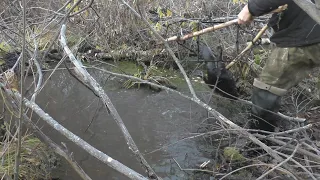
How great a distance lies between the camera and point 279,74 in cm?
324

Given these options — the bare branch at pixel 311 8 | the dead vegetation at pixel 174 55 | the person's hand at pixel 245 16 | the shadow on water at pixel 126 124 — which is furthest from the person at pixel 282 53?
the bare branch at pixel 311 8

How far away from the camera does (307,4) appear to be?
1414 mm

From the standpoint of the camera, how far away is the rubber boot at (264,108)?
3.30 m

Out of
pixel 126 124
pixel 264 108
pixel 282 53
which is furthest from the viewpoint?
pixel 126 124

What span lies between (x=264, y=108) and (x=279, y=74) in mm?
350

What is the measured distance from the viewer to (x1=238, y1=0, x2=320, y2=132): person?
9.71 feet

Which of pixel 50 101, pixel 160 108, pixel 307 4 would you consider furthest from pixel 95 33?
pixel 307 4

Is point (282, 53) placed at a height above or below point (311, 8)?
below

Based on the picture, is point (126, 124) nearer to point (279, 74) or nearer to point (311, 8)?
point (279, 74)

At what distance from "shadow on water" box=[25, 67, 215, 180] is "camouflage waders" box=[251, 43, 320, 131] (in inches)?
29.9

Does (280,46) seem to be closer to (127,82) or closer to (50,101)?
(127,82)

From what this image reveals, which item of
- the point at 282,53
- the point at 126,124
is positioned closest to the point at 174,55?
the point at 282,53

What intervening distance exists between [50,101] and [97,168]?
167 cm

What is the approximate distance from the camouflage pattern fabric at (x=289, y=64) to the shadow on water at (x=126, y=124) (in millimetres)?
1010
